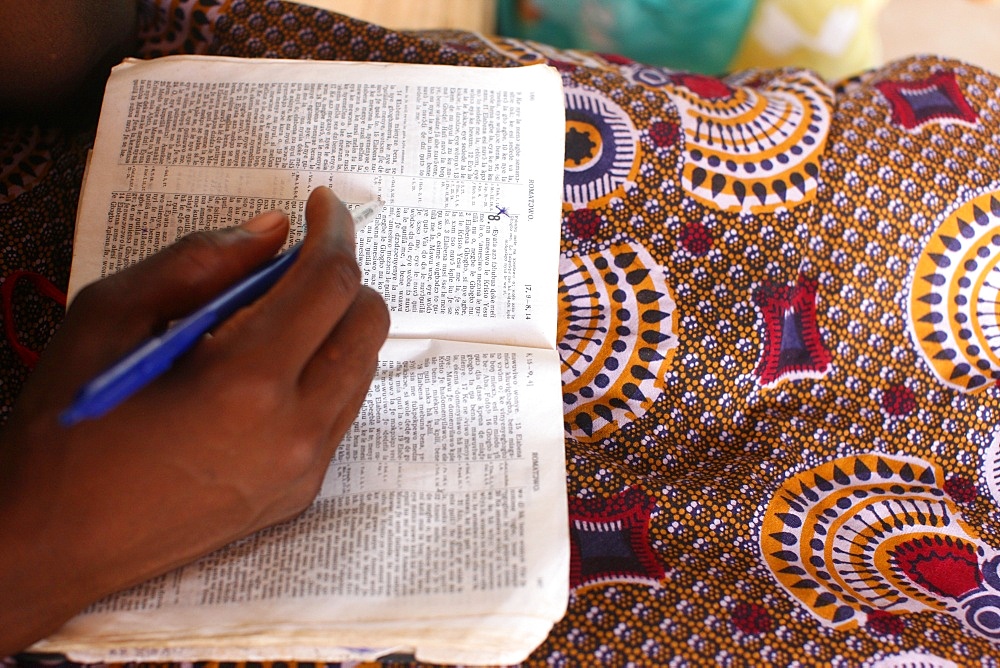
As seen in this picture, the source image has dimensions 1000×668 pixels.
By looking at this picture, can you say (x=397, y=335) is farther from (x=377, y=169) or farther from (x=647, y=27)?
(x=647, y=27)

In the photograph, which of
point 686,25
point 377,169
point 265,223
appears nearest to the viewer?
point 265,223

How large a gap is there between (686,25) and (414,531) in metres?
0.78

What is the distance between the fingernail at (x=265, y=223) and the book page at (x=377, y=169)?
0.08m

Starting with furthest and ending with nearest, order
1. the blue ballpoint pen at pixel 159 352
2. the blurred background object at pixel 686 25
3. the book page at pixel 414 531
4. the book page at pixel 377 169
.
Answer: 1. the blurred background object at pixel 686 25
2. the book page at pixel 377 169
3. the book page at pixel 414 531
4. the blue ballpoint pen at pixel 159 352

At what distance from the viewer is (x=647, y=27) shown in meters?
1.02

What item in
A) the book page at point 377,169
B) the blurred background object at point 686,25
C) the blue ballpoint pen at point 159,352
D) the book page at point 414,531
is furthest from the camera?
the blurred background object at point 686,25

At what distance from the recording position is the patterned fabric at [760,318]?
0.54 metres

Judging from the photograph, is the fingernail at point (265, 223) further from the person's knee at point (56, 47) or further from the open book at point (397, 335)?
the person's knee at point (56, 47)

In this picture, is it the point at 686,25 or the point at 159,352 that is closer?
the point at 159,352

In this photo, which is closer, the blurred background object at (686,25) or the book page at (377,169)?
the book page at (377,169)

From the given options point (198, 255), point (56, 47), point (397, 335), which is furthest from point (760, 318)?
point (56, 47)

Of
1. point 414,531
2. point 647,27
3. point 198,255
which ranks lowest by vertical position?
point 414,531

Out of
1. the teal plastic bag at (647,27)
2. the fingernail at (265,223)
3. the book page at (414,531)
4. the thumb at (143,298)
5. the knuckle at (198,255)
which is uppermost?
the teal plastic bag at (647,27)

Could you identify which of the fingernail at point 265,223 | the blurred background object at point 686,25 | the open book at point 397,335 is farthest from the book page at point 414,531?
the blurred background object at point 686,25
